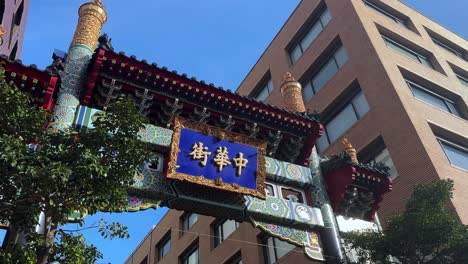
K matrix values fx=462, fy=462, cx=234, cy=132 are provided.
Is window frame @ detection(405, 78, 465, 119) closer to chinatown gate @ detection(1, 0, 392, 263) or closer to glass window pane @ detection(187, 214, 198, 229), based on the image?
chinatown gate @ detection(1, 0, 392, 263)

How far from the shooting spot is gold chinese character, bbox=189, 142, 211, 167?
9.40m

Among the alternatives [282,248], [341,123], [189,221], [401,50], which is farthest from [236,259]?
[401,50]

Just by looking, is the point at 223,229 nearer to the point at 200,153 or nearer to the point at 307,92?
the point at 307,92

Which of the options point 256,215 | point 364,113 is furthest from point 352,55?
point 256,215

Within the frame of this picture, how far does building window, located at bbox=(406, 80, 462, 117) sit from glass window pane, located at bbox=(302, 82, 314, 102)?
15.6ft

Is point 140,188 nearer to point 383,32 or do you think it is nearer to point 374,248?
point 374,248

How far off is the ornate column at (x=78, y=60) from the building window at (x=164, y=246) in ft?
60.9

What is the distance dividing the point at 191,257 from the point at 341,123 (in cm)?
1074

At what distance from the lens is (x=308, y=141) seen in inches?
461

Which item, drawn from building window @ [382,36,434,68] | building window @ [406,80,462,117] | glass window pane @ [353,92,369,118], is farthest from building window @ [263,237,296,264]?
building window @ [382,36,434,68]

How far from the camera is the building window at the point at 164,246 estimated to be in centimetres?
2727

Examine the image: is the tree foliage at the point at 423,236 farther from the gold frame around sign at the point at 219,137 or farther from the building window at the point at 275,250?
the building window at the point at 275,250

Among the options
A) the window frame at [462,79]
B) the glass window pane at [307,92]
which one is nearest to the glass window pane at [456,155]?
the window frame at [462,79]

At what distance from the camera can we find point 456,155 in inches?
706
